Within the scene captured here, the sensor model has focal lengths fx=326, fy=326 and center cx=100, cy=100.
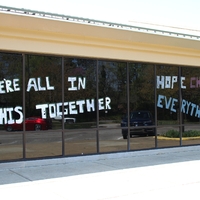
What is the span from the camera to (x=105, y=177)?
7.52 m

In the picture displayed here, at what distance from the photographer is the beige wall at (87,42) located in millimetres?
8594

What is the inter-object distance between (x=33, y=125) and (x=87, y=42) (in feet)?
9.62

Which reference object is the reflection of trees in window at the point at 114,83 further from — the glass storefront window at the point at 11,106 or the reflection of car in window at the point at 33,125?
the glass storefront window at the point at 11,106

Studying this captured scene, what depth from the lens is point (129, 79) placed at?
1098 cm

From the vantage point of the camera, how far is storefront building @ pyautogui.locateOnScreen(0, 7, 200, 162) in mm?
8922

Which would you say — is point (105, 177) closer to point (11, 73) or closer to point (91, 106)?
point (91, 106)

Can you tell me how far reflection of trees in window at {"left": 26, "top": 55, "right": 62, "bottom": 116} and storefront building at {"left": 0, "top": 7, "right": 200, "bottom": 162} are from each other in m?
0.03

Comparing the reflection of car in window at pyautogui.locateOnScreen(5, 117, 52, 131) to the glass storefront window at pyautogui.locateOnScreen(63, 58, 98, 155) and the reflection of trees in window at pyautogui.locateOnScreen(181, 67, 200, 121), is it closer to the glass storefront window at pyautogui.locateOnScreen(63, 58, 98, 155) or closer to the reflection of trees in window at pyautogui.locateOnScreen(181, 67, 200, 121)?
the glass storefront window at pyautogui.locateOnScreen(63, 58, 98, 155)

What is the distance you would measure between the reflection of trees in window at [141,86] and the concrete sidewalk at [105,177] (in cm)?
170

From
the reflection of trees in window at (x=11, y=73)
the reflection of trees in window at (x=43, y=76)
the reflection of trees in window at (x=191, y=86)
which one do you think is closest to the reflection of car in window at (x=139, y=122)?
the reflection of trees in window at (x=191, y=86)

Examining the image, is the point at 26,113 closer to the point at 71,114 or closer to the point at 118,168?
the point at 71,114

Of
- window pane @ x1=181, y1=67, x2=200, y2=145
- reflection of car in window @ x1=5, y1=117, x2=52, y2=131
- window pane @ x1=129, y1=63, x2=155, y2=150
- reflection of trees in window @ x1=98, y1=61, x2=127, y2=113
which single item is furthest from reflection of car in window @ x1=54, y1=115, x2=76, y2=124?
window pane @ x1=181, y1=67, x2=200, y2=145

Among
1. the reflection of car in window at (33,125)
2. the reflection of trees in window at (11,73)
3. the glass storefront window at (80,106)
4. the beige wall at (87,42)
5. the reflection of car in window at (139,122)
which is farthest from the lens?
the reflection of car in window at (139,122)

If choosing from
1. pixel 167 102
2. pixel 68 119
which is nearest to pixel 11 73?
pixel 68 119
